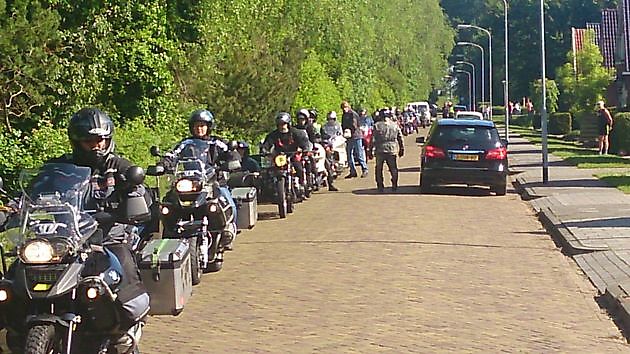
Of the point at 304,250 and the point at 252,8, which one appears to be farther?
the point at 252,8

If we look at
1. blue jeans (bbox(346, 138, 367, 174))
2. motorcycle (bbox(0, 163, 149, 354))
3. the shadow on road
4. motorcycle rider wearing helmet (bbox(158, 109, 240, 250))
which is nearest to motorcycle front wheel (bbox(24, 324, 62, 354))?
motorcycle (bbox(0, 163, 149, 354))

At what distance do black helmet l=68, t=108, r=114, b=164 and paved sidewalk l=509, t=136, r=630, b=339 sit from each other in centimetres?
464

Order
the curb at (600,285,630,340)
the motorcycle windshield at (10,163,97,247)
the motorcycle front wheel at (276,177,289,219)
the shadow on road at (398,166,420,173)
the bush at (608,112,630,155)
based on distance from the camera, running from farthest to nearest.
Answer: the bush at (608,112,630,155) < the shadow on road at (398,166,420,173) < the motorcycle front wheel at (276,177,289,219) < the curb at (600,285,630,340) < the motorcycle windshield at (10,163,97,247)

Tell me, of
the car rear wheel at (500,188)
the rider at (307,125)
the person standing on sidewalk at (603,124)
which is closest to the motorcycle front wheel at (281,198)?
the rider at (307,125)

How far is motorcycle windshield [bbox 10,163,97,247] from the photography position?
22.3 feet

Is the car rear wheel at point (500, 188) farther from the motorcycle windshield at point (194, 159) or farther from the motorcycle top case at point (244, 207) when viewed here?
the motorcycle windshield at point (194, 159)

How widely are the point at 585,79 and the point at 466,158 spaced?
1439 inches

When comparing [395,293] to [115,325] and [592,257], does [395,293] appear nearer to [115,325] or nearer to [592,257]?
[592,257]

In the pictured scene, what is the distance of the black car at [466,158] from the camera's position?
23000mm

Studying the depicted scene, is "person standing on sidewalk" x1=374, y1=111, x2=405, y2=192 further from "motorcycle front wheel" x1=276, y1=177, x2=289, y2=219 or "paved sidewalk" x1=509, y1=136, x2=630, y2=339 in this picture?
"motorcycle front wheel" x1=276, y1=177, x2=289, y2=219

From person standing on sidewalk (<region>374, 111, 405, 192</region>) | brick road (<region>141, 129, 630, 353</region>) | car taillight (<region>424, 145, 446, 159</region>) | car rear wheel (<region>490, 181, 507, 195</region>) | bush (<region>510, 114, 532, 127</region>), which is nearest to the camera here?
brick road (<region>141, 129, 630, 353</region>)

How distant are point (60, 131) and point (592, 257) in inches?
407

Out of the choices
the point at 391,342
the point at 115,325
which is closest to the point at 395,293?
the point at 391,342

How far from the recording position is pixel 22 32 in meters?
18.3
